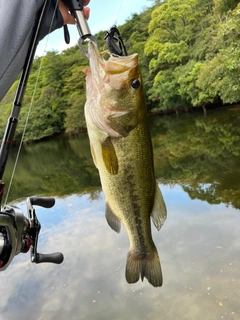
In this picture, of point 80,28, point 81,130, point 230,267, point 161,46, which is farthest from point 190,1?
point 80,28

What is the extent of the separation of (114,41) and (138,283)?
4.32 m

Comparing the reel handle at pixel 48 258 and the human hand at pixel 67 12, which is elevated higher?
the human hand at pixel 67 12

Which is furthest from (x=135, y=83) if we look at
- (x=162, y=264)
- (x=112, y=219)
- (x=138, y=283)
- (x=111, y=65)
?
(x=162, y=264)

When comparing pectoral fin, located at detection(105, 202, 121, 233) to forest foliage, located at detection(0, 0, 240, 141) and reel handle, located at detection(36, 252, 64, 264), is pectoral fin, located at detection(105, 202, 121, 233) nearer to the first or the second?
reel handle, located at detection(36, 252, 64, 264)

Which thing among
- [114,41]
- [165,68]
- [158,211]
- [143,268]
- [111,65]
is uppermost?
[165,68]

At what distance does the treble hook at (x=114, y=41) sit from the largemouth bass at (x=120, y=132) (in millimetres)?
217

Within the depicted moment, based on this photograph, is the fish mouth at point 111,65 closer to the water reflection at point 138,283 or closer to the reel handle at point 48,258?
the reel handle at point 48,258

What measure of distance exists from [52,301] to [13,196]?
9.24m

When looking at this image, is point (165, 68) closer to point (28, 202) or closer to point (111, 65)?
point (28, 202)

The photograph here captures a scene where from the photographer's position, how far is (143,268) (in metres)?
1.70

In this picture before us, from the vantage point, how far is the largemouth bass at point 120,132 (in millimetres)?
1510

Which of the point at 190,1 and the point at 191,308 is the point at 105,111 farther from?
the point at 190,1

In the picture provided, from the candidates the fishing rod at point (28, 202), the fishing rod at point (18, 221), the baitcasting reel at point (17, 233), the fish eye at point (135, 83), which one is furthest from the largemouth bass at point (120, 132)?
the baitcasting reel at point (17, 233)

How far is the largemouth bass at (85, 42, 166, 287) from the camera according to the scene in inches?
59.4
